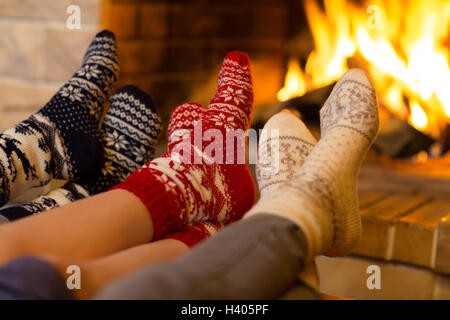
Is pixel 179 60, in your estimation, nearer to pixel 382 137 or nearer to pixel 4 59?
pixel 4 59

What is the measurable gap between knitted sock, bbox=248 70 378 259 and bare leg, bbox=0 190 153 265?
0.16 meters

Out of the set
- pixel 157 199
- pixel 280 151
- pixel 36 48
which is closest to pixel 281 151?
pixel 280 151

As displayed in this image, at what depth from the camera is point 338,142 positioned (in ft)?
2.48

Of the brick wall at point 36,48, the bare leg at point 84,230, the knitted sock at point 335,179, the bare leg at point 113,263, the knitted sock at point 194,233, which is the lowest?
the knitted sock at point 194,233

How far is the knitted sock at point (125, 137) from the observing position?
1.00 metres

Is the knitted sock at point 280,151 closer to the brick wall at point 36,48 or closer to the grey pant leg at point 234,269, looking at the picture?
the grey pant leg at point 234,269

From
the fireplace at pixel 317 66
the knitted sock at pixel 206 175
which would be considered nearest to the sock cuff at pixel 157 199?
the knitted sock at pixel 206 175

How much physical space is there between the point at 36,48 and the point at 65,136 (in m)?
0.58

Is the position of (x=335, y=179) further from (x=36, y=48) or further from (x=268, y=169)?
(x=36, y=48)

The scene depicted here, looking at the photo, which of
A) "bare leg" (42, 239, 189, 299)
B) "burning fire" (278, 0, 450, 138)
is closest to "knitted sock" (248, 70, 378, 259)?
"bare leg" (42, 239, 189, 299)

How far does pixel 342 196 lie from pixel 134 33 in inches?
36.3

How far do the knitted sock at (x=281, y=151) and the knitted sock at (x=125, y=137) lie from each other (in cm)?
23

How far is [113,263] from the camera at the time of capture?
566mm

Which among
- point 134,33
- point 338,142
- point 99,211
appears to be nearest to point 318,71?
point 134,33
